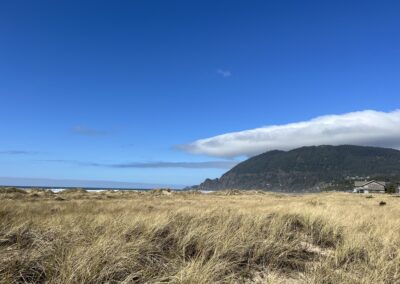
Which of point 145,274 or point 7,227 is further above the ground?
point 7,227

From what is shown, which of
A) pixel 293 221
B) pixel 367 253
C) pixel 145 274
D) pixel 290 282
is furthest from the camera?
pixel 293 221

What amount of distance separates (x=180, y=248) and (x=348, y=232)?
15.5 feet

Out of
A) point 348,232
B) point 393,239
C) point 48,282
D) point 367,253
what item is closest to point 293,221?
point 348,232

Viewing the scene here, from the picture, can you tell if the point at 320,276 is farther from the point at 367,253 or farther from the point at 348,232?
the point at 348,232

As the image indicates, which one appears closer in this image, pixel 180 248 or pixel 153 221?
pixel 180 248

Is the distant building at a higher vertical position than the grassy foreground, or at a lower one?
higher

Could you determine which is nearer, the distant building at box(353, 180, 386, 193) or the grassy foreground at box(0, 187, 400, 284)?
the grassy foreground at box(0, 187, 400, 284)

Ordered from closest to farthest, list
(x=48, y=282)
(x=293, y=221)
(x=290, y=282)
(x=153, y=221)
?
(x=48, y=282)
(x=290, y=282)
(x=153, y=221)
(x=293, y=221)

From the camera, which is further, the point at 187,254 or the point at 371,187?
the point at 371,187

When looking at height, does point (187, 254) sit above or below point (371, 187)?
below

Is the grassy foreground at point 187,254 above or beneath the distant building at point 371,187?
beneath

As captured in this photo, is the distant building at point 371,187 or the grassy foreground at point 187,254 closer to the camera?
the grassy foreground at point 187,254

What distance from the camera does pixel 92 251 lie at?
5668 mm

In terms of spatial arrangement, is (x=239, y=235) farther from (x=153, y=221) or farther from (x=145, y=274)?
(x=145, y=274)
